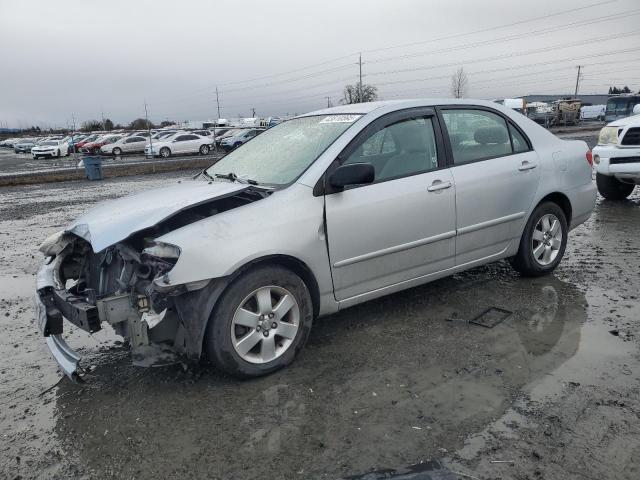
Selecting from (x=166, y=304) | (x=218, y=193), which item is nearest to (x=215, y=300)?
(x=166, y=304)

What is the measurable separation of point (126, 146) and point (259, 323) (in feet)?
125

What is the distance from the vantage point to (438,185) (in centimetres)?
409

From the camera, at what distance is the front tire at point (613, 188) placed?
31.0ft

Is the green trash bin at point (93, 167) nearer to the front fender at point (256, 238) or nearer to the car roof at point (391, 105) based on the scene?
the car roof at point (391, 105)

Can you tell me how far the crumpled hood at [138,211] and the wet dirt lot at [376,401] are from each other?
3.29 feet

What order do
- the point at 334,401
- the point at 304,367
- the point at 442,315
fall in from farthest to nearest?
the point at 442,315
the point at 304,367
the point at 334,401

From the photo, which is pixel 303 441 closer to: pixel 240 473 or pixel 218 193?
pixel 240 473

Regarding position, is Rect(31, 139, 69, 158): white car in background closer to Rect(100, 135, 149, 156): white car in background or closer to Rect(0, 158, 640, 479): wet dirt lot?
Rect(100, 135, 149, 156): white car in background

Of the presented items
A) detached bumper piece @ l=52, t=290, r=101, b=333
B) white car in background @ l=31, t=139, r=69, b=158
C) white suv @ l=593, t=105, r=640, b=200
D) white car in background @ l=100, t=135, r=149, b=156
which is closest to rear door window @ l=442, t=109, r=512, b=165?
detached bumper piece @ l=52, t=290, r=101, b=333

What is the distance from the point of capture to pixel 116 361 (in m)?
3.81

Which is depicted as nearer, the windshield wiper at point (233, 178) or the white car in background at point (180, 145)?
the windshield wiper at point (233, 178)

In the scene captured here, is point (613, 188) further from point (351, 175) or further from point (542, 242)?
point (351, 175)

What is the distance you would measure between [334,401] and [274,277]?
851 millimetres

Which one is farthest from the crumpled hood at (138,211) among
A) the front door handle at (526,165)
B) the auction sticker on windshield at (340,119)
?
the front door handle at (526,165)
